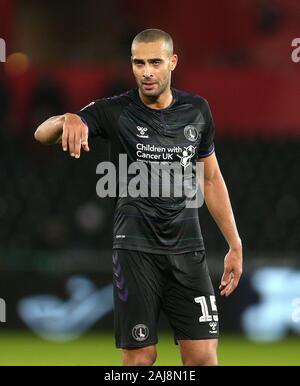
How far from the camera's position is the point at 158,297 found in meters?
5.76

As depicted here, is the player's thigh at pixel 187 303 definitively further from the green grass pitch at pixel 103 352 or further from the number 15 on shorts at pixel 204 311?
the green grass pitch at pixel 103 352

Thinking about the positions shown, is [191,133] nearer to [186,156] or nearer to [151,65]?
[186,156]

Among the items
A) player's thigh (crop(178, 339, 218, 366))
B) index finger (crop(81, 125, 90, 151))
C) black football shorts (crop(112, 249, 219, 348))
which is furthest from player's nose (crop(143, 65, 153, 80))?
player's thigh (crop(178, 339, 218, 366))

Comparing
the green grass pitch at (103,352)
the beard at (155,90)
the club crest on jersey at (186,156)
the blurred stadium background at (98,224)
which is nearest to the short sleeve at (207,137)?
the club crest on jersey at (186,156)

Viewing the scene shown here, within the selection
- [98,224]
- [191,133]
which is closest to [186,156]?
[191,133]

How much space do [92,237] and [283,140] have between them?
2.45m

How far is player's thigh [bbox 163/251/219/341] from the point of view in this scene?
575cm

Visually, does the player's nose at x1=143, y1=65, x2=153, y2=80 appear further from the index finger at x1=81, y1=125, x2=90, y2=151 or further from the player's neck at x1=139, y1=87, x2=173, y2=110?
the index finger at x1=81, y1=125, x2=90, y2=151

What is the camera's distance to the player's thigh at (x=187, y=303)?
5746mm

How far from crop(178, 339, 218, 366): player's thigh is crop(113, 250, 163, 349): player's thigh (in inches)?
7.9

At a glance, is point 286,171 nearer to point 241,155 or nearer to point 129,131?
point 241,155

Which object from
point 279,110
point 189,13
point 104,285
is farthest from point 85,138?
point 189,13

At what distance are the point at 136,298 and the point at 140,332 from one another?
0.18 meters

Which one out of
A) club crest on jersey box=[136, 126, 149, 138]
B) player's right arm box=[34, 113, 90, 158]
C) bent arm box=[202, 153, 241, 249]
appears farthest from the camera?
bent arm box=[202, 153, 241, 249]
